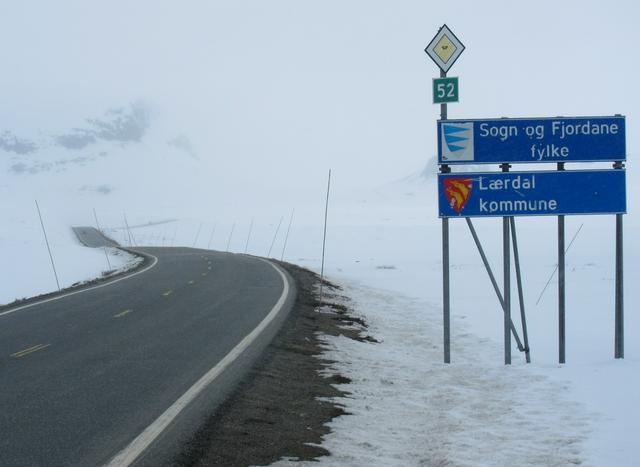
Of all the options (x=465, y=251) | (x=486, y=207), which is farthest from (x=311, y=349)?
(x=465, y=251)

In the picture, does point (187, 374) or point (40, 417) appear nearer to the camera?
point (40, 417)

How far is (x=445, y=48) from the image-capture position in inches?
421

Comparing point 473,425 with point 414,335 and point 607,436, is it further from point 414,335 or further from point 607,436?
point 414,335

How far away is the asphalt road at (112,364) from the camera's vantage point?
246 inches

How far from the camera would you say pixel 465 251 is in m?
48.9

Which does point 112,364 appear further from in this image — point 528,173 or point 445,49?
point 445,49

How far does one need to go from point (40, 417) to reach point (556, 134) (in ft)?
25.0

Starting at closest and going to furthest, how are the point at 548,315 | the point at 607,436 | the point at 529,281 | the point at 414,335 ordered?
the point at 607,436
the point at 414,335
the point at 548,315
the point at 529,281

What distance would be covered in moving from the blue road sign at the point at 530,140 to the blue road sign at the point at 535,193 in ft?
0.77

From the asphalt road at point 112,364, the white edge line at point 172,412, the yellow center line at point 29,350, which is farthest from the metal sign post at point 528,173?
the yellow center line at point 29,350

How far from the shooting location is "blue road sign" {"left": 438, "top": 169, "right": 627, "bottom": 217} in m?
10.3

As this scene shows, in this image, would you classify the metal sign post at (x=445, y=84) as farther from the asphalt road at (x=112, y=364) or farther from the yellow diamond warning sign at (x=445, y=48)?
the asphalt road at (x=112, y=364)

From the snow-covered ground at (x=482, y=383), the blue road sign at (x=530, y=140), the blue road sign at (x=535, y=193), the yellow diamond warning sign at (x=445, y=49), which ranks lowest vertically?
the snow-covered ground at (x=482, y=383)

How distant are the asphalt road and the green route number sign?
4.56 metres
